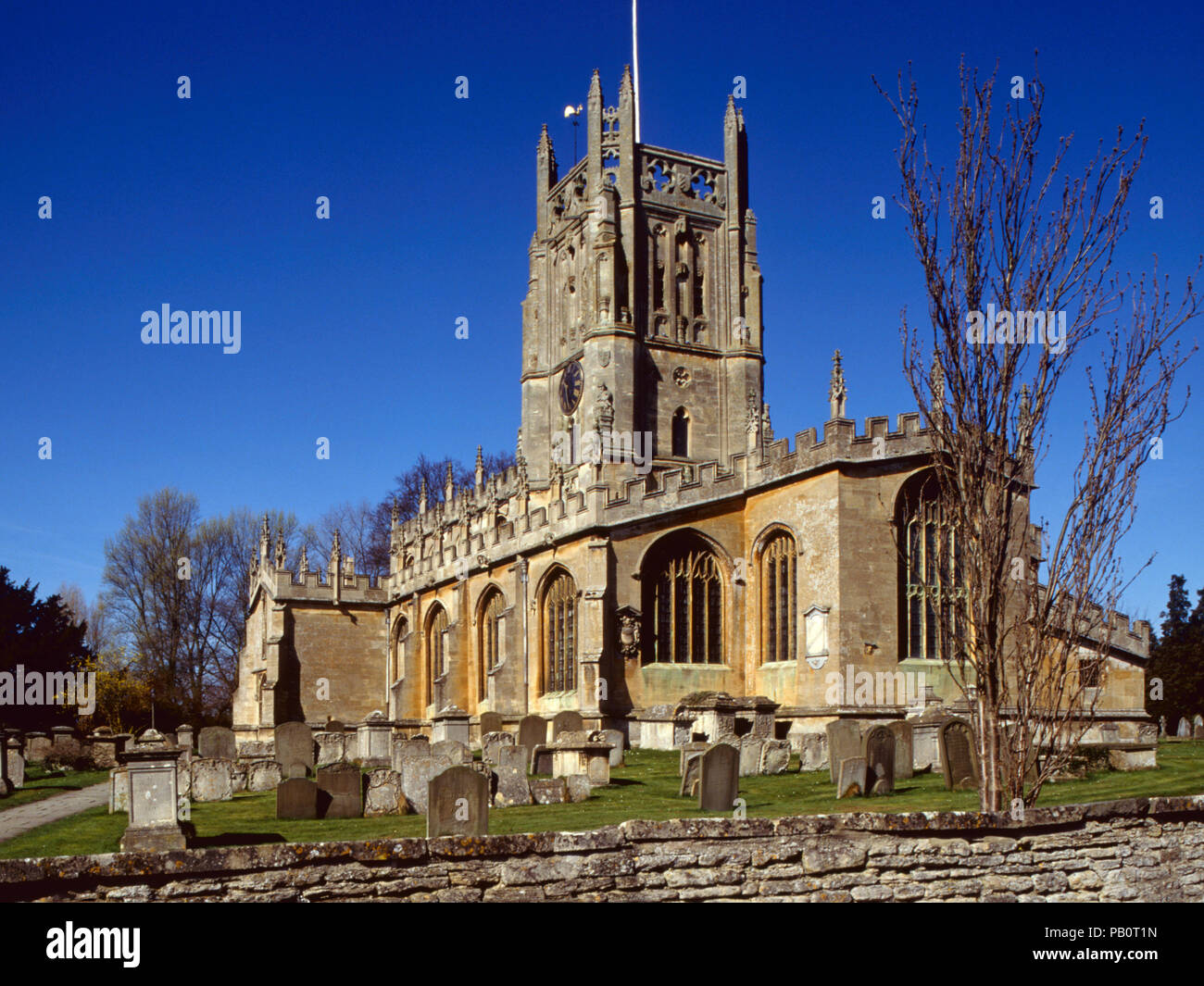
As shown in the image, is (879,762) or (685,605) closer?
(879,762)

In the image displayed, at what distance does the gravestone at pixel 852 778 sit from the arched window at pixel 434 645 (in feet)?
82.8

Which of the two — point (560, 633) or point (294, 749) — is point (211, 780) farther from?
point (560, 633)

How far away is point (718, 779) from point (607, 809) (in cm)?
146

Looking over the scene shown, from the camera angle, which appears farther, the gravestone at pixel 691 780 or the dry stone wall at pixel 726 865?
the gravestone at pixel 691 780

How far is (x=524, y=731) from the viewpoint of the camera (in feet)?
75.6

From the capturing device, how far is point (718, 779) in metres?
14.7

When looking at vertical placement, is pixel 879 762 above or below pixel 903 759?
above

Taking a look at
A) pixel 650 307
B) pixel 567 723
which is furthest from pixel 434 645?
pixel 567 723

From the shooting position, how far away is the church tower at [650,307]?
1751 inches

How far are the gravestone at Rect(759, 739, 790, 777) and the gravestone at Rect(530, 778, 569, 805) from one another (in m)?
4.49

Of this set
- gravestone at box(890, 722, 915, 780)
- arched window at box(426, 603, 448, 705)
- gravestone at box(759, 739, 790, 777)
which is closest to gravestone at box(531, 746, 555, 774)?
gravestone at box(759, 739, 790, 777)

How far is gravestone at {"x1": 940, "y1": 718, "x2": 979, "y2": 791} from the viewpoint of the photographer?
15.4 metres

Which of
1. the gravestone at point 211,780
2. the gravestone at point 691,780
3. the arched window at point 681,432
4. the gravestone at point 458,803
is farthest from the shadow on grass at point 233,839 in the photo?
the arched window at point 681,432

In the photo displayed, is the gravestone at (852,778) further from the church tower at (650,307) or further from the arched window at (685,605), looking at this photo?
the church tower at (650,307)
